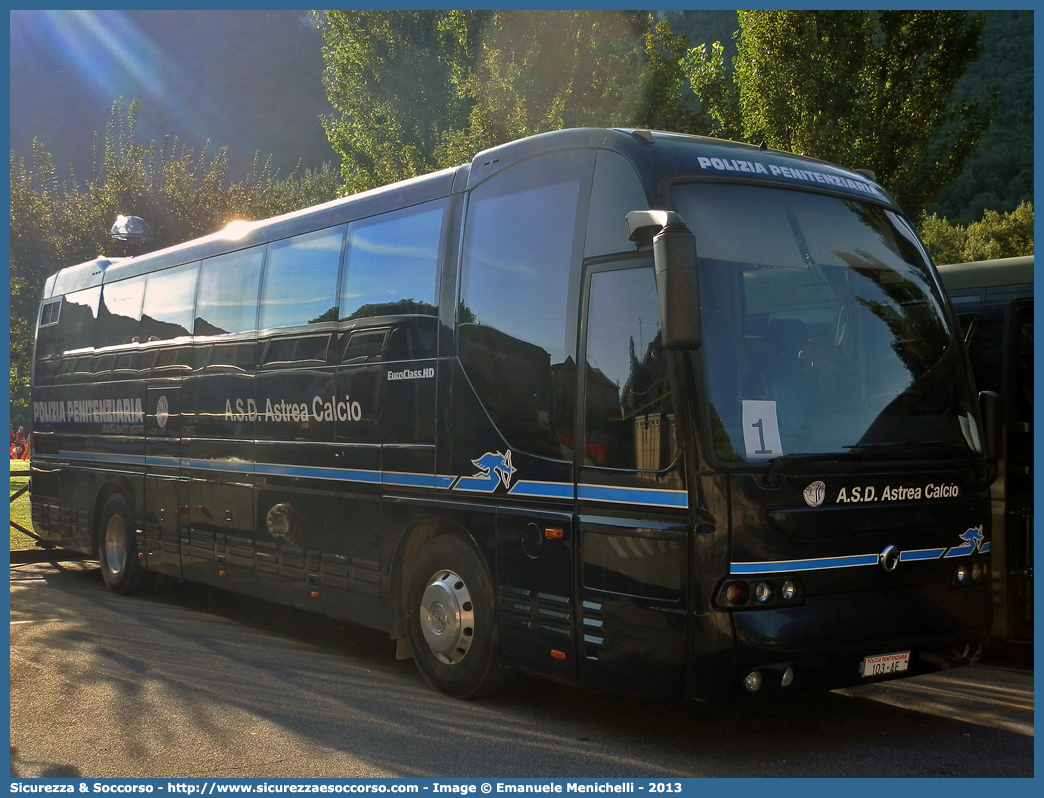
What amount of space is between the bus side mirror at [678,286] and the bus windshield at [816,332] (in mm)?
341

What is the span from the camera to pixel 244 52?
Answer: 11912 centimetres

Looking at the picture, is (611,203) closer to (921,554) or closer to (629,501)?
(629,501)

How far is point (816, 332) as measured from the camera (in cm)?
638

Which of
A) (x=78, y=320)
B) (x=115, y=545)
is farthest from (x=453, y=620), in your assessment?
(x=78, y=320)

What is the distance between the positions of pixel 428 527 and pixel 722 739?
8.17 ft

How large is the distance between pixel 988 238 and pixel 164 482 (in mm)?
35967

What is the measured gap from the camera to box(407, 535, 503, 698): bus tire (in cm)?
730

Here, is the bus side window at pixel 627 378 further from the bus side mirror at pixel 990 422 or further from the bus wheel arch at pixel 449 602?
the bus side mirror at pixel 990 422

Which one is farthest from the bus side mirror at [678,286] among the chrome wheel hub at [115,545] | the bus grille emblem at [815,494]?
the chrome wheel hub at [115,545]

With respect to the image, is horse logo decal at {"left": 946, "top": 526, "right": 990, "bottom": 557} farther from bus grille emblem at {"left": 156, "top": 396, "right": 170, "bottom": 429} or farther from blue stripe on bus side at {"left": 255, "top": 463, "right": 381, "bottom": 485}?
bus grille emblem at {"left": 156, "top": 396, "right": 170, "bottom": 429}

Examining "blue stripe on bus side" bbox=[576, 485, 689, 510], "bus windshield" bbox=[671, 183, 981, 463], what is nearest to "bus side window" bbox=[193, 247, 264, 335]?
"blue stripe on bus side" bbox=[576, 485, 689, 510]

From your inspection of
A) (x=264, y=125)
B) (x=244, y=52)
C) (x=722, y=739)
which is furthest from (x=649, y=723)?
(x=244, y=52)

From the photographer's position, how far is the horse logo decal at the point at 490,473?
7.16 metres

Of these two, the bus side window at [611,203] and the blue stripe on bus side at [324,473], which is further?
the blue stripe on bus side at [324,473]
